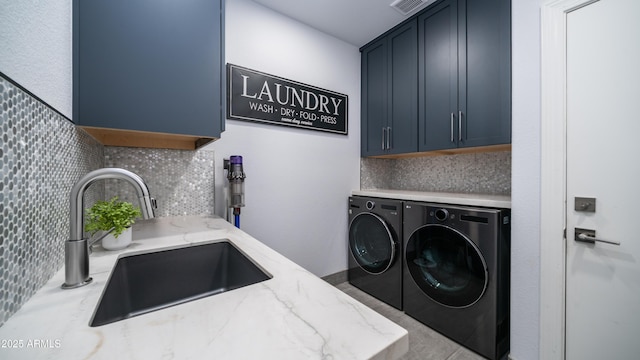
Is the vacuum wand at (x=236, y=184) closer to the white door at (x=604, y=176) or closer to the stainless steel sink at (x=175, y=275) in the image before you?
the stainless steel sink at (x=175, y=275)

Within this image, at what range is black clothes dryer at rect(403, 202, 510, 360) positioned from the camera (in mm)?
1349

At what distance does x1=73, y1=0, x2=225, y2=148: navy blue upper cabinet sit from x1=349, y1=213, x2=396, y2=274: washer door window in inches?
59.8

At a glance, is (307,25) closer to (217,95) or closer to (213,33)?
(213,33)

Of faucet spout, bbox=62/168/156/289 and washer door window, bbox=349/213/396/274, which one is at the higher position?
faucet spout, bbox=62/168/156/289

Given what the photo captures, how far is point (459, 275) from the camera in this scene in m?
1.50

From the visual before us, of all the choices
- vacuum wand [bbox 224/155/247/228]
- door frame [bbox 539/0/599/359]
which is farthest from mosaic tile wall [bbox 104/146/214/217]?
door frame [bbox 539/0/599/359]

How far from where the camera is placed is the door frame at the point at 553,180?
3.79 ft

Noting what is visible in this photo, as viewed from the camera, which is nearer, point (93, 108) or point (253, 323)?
point (253, 323)

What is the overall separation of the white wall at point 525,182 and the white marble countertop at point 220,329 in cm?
134

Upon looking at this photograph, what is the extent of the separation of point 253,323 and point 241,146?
157 cm


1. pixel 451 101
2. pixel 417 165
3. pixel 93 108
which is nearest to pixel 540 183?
pixel 451 101

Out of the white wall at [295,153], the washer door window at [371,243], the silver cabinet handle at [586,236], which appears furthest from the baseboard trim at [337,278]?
the silver cabinet handle at [586,236]

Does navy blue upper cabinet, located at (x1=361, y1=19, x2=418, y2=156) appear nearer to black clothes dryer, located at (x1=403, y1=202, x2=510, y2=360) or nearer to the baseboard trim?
black clothes dryer, located at (x1=403, y1=202, x2=510, y2=360)

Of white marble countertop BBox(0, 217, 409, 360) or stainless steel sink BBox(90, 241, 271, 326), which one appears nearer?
white marble countertop BBox(0, 217, 409, 360)
